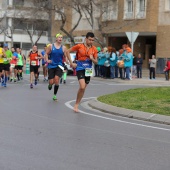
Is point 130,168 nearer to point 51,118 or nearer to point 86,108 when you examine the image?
point 51,118

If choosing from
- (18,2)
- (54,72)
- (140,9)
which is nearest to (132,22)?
(140,9)

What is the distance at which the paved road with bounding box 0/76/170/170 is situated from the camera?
6859 millimetres

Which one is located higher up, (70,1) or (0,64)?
(70,1)

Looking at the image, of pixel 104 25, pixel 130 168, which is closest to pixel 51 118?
Answer: pixel 130 168

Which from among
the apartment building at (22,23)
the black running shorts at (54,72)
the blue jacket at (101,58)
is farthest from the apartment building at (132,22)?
the black running shorts at (54,72)

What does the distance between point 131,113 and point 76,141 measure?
13.3 feet

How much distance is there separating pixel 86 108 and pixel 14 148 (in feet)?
20.2

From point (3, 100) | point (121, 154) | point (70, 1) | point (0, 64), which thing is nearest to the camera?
point (121, 154)

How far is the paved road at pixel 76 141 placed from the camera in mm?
6859

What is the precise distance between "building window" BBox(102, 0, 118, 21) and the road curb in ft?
101

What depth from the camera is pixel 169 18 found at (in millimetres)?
40406

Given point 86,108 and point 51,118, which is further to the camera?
point 86,108

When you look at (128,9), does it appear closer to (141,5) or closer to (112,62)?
(141,5)

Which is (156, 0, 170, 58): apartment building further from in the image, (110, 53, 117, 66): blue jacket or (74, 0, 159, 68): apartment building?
(110, 53, 117, 66): blue jacket
